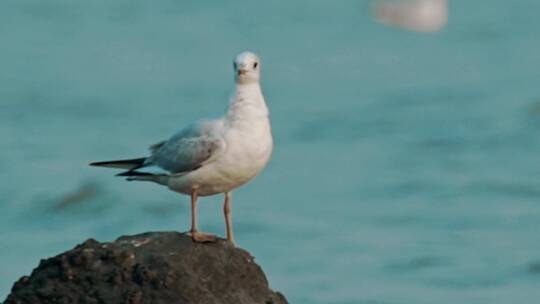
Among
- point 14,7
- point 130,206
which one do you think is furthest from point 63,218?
point 14,7

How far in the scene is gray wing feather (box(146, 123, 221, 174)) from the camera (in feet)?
28.0

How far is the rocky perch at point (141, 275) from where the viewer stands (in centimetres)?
787

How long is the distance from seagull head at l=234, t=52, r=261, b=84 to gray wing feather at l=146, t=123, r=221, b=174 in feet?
1.07

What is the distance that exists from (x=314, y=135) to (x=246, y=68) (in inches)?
493

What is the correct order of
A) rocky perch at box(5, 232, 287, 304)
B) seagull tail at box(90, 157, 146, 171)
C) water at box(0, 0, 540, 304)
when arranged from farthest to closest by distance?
water at box(0, 0, 540, 304)
seagull tail at box(90, 157, 146, 171)
rocky perch at box(5, 232, 287, 304)

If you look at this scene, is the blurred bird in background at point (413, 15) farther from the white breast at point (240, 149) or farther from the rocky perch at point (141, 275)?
the rocky perch at point (141, 275)

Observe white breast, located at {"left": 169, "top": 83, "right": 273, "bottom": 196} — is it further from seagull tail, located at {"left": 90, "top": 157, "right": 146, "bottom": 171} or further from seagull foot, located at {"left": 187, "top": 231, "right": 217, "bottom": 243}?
seagull tail, located at {"left": 90, "top": 157, "right": 146, "bottom": 171}

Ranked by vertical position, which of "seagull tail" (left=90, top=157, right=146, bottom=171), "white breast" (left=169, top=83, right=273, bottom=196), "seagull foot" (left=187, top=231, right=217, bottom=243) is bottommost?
"seagull foot" (left=187, top=231, right=217, bottom=243)

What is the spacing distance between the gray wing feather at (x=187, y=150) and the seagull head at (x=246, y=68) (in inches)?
12.9

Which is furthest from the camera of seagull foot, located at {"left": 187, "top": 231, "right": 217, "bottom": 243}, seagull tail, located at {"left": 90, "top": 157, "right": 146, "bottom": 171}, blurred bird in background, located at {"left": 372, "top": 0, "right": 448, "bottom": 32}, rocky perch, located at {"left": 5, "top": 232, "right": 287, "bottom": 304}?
blurred bird in background, located at {"left": 372, "top": 0, "right": 448, "bottom": 32}

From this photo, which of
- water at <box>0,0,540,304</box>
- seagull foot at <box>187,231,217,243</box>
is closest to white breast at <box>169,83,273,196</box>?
seagull foot at <box>187,231,217,243</box>

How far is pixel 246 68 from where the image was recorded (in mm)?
8562

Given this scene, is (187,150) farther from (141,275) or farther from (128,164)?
(141,275)

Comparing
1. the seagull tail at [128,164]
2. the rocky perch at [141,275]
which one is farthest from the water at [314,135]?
the rocky perch at [141,275]
